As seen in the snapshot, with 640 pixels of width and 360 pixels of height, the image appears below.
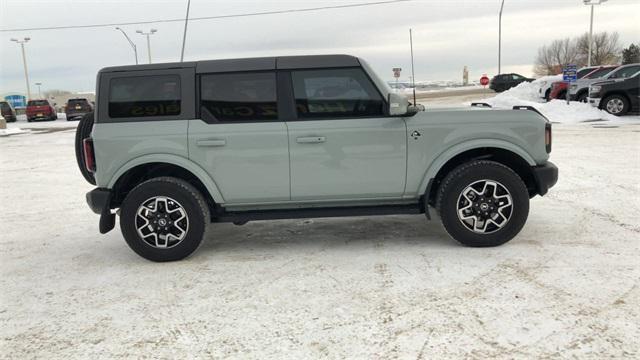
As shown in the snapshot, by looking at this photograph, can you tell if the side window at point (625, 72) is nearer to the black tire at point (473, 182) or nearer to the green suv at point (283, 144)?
the green suv at point (283, 144)

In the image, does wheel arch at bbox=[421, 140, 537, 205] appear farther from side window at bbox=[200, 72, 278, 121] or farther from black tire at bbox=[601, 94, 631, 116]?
black tire at bbox=[601, 94, 631, 116]

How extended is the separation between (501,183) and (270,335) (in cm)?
256

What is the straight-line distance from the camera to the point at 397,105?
4.41 m

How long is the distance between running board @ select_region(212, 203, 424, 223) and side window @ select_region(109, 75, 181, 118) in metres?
1.10

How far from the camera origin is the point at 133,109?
15.1 feet

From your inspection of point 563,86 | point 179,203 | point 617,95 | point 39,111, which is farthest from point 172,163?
point 39,111

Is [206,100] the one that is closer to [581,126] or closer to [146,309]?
[146,309]

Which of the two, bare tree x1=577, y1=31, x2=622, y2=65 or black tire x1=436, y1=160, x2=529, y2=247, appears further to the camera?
bare tree x1=577, y1=31, x2=622, y2=65

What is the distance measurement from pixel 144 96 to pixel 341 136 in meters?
1.84

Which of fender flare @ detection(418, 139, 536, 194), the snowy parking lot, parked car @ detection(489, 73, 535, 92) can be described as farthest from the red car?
fender flare @ detection(418, 139, 536, 194)

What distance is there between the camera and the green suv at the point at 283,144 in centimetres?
455

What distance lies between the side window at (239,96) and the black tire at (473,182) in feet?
5.67

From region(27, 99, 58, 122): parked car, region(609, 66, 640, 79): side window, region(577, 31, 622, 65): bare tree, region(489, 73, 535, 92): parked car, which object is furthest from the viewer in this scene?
region(577, 31, 622, 65): bare tree

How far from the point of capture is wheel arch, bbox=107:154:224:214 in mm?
4574
